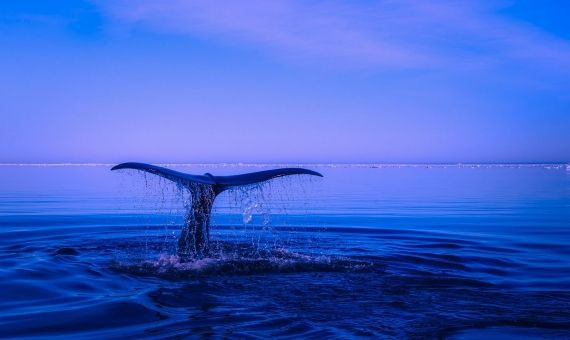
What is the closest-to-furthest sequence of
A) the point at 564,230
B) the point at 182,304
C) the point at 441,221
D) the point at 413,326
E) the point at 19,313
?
the point at 413,326 → the point at 19,313 → the point at 182,304 → the point at 564,230 → the point at 441,221

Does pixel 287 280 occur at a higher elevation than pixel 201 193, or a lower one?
lower

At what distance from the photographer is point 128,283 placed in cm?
804

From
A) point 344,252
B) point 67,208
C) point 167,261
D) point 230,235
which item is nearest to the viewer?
point 167,261

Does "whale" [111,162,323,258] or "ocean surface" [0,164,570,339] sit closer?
"ocean surface" [0,164,570,339]

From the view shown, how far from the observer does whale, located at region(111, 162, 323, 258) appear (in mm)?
9297

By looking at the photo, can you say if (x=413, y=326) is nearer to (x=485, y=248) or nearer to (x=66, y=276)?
(x=66, y=276)

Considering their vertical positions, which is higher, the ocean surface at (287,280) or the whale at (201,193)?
the whale at (201,193)

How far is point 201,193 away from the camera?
10055 millimetres

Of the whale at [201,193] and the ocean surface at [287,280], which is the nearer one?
the ocean surface at [287,280]

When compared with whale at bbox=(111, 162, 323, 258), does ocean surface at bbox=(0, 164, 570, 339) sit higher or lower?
lower

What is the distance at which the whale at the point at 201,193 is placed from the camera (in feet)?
30.5

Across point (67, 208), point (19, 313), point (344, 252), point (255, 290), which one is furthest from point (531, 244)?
point (67, 208)

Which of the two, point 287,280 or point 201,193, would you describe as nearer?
point 287,280

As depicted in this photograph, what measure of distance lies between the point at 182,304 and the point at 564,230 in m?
12.9
